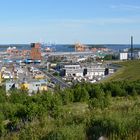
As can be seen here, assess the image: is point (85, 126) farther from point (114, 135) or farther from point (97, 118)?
point (114, 135)

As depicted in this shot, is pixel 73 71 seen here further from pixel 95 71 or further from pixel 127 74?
pixel 127 74

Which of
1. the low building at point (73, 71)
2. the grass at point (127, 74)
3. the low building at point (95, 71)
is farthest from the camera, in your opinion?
the low building at point (95, 71)

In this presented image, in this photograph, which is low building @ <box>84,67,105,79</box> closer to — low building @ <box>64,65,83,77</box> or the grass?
low building @ <box>64,65,83,77</box>

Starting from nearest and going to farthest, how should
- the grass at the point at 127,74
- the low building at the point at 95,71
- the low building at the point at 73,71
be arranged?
1. the grass at the point at 127,74
2. the low building at the point at 73,71
3. the low building at the point at 95,71

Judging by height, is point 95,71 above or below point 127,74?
below

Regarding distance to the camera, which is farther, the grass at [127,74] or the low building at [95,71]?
the low building at [95,71]

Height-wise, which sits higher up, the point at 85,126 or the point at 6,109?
the point at 85,126

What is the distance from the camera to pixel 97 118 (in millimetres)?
4844

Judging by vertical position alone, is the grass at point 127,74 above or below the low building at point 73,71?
above

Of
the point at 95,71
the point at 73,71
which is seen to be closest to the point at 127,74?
the point at 95,71

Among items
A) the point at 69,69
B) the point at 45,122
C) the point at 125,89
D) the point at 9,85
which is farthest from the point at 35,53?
the point at 45,122

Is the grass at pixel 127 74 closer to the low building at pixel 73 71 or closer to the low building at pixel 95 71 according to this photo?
the low building at pixel 95 71

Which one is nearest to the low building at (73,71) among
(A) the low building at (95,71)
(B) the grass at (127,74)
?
(A) the low building at (95,71)

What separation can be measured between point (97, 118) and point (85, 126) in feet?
1.22
